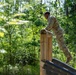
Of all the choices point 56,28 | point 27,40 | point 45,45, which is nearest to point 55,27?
point 56,28

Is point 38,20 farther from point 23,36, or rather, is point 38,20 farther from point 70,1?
point 70,1

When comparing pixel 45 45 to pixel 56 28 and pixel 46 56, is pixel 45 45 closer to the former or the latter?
pixel 46 56

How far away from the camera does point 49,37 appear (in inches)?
160

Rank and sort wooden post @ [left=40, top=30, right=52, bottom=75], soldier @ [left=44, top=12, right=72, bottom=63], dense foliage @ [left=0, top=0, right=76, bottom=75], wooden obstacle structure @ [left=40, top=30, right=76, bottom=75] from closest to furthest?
1. wooden obstacle structure @ [left=40, top=30, right=76, bottom=75]
2. wooden post @ [left=40, top=30, right=52, bottom=75]
3. soldier @ [left=44, top=12, right=72, bottom=63]
4. dense foliage @ [left=0, top=0, right=76, bottom=75]

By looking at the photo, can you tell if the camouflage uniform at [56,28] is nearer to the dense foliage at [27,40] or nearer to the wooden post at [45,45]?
the wooden post at [45,45]

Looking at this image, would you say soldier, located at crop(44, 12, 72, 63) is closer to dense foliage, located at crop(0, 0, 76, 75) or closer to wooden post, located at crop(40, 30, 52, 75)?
wooden post, located at crop(40, 30, 52, 75)

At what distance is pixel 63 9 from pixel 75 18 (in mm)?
1215

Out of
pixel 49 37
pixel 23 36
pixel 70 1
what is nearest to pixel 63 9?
pixel 70 1

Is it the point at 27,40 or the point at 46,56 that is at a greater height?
the point at 46,56

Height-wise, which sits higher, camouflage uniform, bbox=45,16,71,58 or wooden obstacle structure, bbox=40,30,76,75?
camouflage uniform, bbox=45,16,71,58

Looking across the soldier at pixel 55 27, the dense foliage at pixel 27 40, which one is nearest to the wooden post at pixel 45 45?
the soldier at pixel 55 27

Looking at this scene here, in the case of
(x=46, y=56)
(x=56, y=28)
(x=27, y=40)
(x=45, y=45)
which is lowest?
(x=27, y=40)

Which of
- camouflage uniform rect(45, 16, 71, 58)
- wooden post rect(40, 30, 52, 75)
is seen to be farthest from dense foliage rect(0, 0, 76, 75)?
wooden post rect(40, 30, 52, 75)

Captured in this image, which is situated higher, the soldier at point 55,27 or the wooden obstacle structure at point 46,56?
the soldier at point 55,27
